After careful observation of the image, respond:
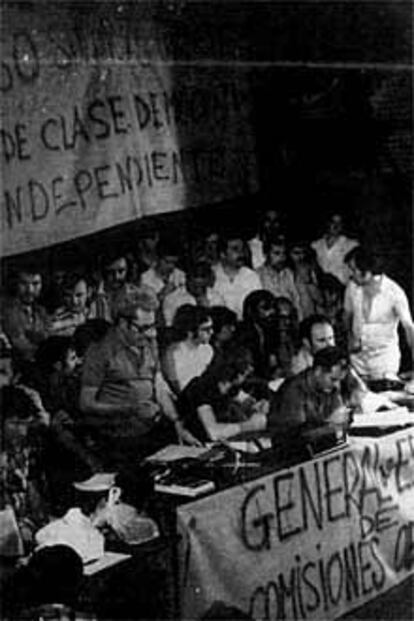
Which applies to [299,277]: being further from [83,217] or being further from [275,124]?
[83,217]

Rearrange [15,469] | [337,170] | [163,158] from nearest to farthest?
[15,469], [163,158], [337,170]

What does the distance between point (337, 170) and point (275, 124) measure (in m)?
0.16

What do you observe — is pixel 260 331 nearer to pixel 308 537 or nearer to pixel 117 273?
pixel 117 273

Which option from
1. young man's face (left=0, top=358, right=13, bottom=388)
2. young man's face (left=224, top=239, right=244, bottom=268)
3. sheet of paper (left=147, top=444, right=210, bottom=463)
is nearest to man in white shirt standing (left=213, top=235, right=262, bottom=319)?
young man's face (left=224, top=239, right=244, bottom=268)

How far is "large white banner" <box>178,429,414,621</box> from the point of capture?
2.37 meters

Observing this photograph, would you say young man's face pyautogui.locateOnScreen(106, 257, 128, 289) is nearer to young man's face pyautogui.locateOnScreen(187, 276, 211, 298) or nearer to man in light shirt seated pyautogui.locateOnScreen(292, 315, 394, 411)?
young man's face pyautogui.locateOnScreen(187, 276, 211, 298)

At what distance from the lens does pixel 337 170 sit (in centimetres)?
246

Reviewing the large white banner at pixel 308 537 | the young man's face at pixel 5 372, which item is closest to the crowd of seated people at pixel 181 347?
the young man's face at pixel 5 372

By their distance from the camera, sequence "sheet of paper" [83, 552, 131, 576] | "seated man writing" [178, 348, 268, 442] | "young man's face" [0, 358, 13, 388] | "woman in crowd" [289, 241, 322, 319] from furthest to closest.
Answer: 1. "woman in crowd" [289, 241, 322, 319]
2. "seated man writing" [178, 348, 268, 442]
3. "sheet of paper" [83, 552, 131, 576]
4. "young man's face" [0, 358, 13, 388]

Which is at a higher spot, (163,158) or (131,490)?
(163,158)

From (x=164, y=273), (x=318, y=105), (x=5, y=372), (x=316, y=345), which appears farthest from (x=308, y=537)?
(x=318, y=105)

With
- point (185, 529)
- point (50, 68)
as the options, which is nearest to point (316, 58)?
point (50, 68)

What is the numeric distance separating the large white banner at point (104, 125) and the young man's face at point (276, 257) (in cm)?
13

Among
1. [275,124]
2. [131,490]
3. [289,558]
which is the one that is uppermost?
[275,124]
